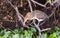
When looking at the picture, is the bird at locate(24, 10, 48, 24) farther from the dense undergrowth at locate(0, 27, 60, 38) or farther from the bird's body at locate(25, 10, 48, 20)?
the dense undergrowth at locate(0, 27, 60, 38)

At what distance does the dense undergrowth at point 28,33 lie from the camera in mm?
3535

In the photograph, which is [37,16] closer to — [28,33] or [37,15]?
[37,15]

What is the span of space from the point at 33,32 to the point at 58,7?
662 millimetres

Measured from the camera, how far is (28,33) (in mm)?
3574

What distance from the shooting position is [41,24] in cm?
377

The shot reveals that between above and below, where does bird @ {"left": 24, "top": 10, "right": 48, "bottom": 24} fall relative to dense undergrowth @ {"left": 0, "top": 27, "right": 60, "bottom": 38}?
above

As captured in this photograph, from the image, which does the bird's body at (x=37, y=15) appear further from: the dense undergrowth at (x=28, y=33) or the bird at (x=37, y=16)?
the dense undergrowth at (x=28, y=33)

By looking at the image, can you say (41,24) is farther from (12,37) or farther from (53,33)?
(12,37)

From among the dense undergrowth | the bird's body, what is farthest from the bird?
the dense undergrowth

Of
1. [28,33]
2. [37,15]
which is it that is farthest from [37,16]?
[28,33]

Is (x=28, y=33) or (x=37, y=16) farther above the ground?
(x=37, y=16)

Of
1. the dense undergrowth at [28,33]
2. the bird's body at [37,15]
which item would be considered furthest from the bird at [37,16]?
the dense undergrowth at [28,33]

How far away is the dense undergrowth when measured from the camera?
11.6 feet

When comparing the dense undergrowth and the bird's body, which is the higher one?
the bird's body
